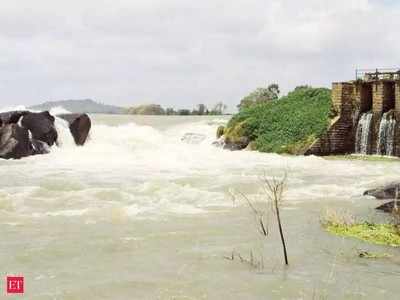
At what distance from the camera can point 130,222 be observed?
11.4 m

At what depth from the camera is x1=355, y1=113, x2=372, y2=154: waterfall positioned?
2877 cm

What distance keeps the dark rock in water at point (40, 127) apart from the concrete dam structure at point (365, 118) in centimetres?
1202


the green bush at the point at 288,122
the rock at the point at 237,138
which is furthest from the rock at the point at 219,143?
the green bush at the point at 288,122

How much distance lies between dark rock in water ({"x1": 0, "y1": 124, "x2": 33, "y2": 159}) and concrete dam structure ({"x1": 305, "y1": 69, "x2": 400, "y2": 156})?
12.7m

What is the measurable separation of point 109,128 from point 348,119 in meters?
13.8

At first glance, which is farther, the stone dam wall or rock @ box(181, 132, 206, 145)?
rock @ box(181, 132, 206, 145)

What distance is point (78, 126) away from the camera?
31875 millimetres

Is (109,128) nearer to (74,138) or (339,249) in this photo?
(74,138)

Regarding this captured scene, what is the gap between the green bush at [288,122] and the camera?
3018 cm

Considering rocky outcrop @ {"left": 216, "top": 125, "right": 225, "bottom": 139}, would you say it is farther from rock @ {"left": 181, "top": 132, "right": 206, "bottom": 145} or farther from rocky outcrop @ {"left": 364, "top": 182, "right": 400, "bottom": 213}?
rocky outcrop @ {"left": 364, "top": 182, "right": 400, "bottom": 213}

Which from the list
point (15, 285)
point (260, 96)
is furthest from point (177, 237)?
point (260, 96)

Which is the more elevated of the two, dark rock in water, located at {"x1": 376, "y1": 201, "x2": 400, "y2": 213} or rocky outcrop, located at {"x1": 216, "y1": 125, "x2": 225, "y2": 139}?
rocky outcrop, located at {"x1": 216, "y1": 125, "x2": 225, "y2": 139}

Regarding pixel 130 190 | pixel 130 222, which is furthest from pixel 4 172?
pixel 130 222

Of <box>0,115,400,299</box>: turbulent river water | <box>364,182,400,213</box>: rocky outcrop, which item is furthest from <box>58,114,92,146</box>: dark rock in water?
<box>364,182,400,213</box>: rocky outcrop
